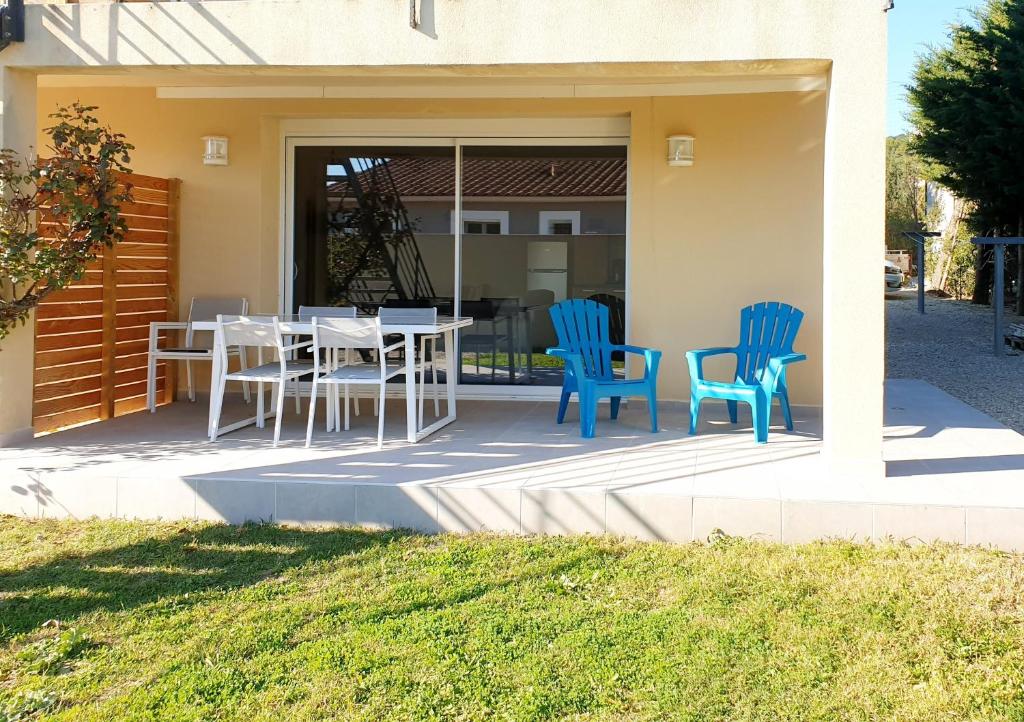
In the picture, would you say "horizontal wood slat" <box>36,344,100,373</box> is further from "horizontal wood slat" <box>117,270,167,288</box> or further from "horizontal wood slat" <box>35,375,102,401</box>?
"horizontal wood slat" <box>117,270,167,288</box>

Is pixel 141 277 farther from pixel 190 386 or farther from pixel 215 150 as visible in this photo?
pixel 215 150

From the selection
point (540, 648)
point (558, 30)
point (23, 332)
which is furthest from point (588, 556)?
point (23, 332)

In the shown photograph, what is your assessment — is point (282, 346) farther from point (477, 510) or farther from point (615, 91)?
point (615, 91)

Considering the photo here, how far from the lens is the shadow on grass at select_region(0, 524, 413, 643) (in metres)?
4.01

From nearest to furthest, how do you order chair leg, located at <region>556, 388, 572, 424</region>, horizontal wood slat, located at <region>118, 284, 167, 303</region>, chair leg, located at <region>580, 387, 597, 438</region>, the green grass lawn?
the green grass lawn
chair leg, located at <region>580, 387, 597, 438</region>
chair leg, located at <region>556, 388, 572, 424</region>
horizontal wood slat, located at <region>118, 284, 167, 303</region>

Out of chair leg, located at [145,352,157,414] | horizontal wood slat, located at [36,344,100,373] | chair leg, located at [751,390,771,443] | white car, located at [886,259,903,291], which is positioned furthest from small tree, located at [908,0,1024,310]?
horizontal wood slat, located at [36,344,100,373]

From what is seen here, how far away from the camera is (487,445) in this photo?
251 inches

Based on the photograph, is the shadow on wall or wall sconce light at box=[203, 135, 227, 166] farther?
wall sconce light at box=[203, 135, 227, 166]

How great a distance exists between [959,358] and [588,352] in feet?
24.6

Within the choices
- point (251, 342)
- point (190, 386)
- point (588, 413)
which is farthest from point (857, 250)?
point (190, 386)

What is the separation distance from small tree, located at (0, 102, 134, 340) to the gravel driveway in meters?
6.69

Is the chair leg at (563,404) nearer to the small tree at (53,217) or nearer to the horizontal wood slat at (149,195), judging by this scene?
the small tree at (53,217)

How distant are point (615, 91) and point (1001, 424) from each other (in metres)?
3.86

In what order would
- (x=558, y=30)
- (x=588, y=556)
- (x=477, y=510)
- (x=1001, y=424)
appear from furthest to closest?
1. (x=1001, y=424)
2. (x=558, y=30)
3. (x=477, y=510)
4. (x=588, y=556)
